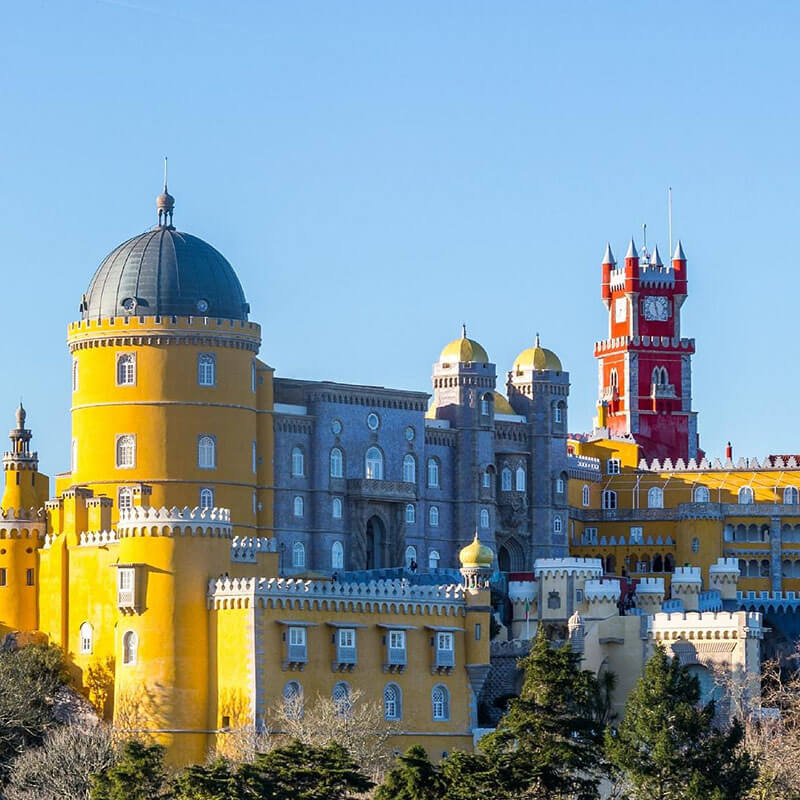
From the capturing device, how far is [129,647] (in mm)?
108500

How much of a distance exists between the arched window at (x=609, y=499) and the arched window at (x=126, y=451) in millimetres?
40213

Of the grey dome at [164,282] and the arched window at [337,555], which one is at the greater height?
the grey dome at [164,282]

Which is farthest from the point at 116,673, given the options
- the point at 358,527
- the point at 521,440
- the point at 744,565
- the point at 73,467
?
the point at 744,565

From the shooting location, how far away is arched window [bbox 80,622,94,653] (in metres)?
113

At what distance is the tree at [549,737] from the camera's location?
95.5 m

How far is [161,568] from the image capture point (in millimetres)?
108125

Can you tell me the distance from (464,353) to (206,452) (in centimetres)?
2094

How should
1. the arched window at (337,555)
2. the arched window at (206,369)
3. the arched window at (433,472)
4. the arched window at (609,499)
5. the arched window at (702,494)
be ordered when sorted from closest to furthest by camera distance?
the arched window at (206,369) < the arched window at (337,555) < the arched window at (433,472) < the arched window at (702,494) < the arched window at (609,499)

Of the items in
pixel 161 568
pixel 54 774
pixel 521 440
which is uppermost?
pixel 521 440

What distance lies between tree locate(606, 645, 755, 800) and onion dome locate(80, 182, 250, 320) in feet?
98.3

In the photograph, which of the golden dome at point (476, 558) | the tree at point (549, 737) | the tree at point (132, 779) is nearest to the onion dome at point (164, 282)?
the golden dome at point (476, 558)

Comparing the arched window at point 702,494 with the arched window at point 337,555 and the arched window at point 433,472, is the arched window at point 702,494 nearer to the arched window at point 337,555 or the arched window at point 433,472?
the arched window at point 433,472

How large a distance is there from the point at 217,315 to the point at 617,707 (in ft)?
76.0

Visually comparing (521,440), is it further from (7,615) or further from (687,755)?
(687,755)
